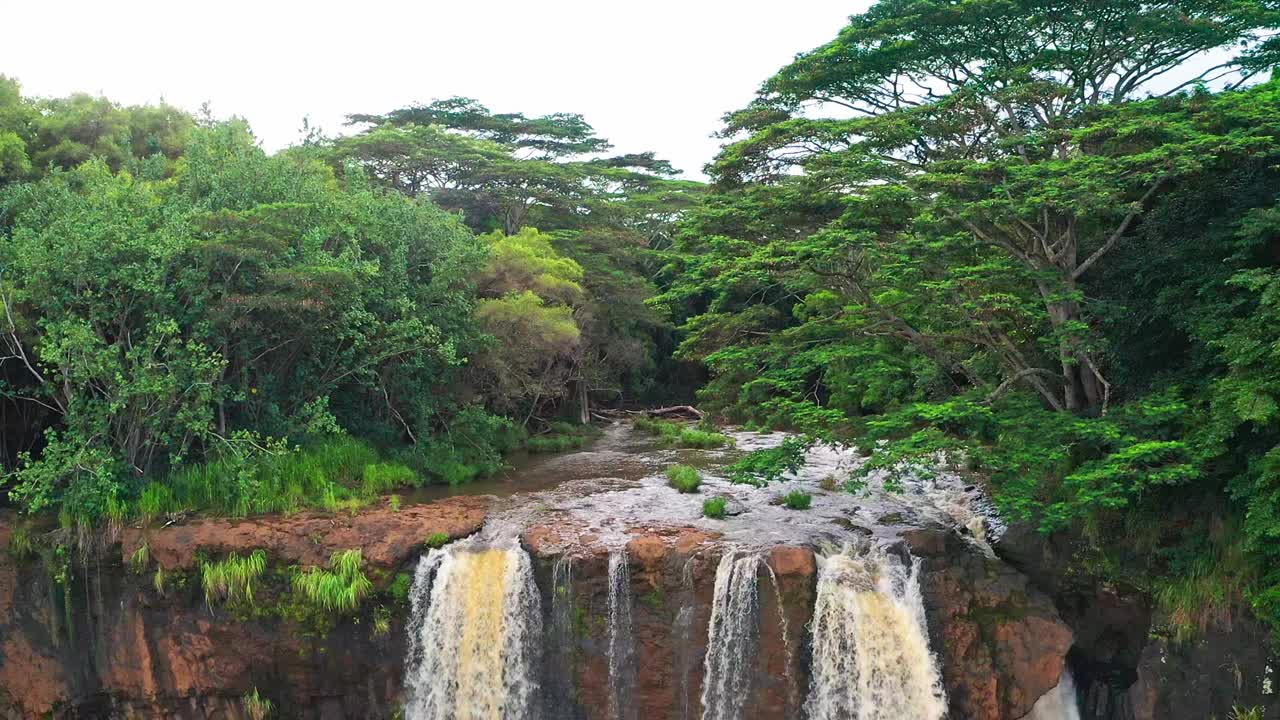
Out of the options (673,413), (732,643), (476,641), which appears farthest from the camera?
(673,413)

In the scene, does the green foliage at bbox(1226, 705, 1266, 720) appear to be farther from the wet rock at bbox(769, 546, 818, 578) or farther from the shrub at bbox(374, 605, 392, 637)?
the shrub at bbox(374, 605, 392, 637)

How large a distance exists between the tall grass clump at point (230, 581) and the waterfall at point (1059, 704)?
11116 mm

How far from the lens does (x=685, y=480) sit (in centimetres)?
1623

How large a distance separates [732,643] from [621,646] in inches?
62.3

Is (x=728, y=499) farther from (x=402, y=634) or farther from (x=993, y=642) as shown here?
(x=402, y=634)

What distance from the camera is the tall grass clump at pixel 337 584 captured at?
12273 millimetres

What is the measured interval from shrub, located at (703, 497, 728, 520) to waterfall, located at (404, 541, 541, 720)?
3.24m

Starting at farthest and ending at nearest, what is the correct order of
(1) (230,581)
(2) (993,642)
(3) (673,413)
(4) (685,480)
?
(3) (673,413)
(4) (685,480)
(1) (230,581)
(2) (993,642)

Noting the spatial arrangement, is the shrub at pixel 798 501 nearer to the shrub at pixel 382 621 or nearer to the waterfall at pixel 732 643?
the waterfall at pixel 732 643

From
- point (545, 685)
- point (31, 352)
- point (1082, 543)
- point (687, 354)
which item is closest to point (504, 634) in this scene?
point (545, 685)

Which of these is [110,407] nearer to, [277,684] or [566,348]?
[277,684]

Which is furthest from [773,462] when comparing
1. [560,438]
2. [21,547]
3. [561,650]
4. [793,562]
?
[21,547]

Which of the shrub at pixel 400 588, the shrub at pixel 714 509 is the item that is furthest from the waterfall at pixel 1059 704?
the shrub at pixel 400 588

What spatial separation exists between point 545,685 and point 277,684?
406 cm
